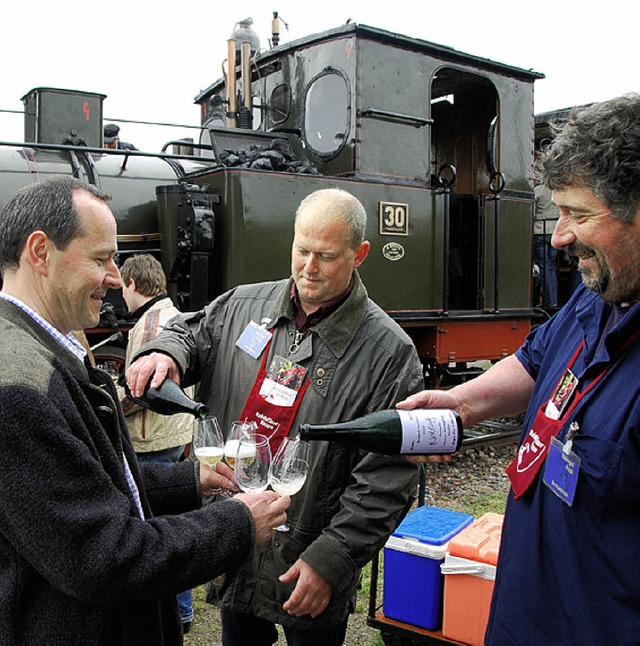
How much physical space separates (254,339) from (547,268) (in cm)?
649

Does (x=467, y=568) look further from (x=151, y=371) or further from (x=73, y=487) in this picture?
(x=73, y=487)

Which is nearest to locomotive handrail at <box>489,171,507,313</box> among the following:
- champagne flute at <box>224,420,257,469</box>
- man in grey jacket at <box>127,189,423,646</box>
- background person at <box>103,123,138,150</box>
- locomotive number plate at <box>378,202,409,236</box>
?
locomotive number plate at <box>378,202,409,236</box>

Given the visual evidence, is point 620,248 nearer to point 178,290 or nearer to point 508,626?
point 508,626

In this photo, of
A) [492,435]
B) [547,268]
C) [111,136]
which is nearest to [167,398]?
[492,435]

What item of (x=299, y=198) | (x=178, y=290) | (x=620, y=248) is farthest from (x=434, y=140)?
(x=620, y=248)

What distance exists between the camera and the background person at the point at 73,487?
1.25m

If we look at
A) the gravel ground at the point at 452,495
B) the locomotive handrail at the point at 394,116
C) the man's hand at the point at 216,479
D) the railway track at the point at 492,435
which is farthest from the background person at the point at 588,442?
the railway track at the point at 492,435

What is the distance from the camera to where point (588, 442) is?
4.76ft

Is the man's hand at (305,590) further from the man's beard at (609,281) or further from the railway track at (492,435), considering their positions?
the railway track at (492,435)

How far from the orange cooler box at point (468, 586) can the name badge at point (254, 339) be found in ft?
4.16

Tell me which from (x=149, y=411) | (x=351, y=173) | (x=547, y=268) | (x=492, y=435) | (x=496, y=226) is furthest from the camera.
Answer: (x=547, y=268)

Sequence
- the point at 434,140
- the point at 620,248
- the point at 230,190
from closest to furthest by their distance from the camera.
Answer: the point at 620,248 → the point at 230,190 → the point at 434,140

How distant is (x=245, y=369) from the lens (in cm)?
230

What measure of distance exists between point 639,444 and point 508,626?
0.55 metres
